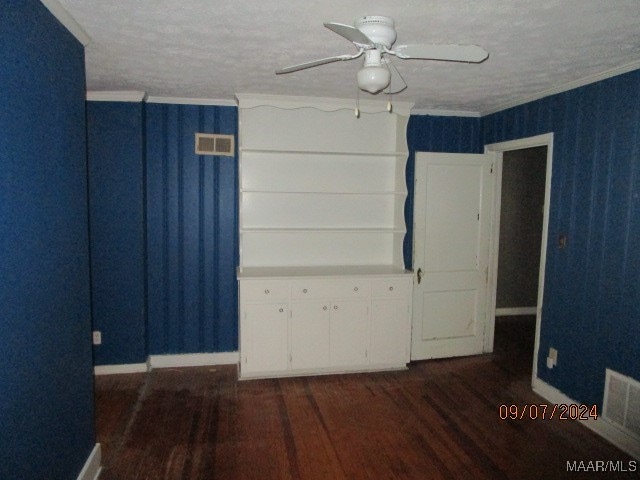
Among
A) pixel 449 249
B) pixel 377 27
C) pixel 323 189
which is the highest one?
pixel 377 27

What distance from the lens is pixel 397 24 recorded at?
2.05 meters

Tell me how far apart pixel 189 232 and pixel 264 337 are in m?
1.22

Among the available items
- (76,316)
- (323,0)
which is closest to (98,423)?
(76,316)

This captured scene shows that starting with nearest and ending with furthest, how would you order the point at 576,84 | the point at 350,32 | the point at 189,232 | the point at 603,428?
the point at 350,32
the point at 603,428
the point at 576,84
the point at 189,232

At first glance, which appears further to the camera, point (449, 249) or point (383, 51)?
point (449, 249)

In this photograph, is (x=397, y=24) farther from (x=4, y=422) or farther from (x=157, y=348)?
(x=157, y=348)

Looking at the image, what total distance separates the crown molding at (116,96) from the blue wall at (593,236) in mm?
3406

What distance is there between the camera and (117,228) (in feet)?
12.0

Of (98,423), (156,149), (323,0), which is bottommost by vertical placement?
(98,423)

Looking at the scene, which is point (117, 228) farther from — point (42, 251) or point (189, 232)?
point (42, 251)

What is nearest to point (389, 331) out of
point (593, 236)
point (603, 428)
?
point (603, 428)

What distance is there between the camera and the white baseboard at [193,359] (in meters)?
3.93

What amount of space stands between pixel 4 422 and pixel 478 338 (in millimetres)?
3991
